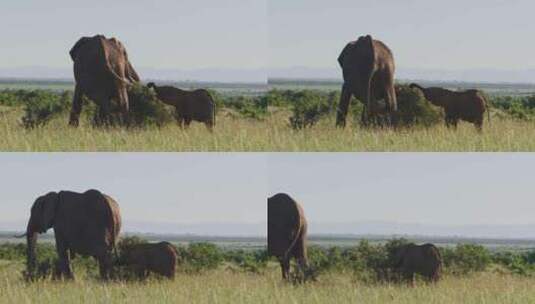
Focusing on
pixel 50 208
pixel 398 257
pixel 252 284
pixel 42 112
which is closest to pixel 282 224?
pixel 252 284

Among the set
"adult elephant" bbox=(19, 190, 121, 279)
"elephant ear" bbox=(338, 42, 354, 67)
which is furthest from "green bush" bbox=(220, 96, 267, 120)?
"adult elephant" bbox=(19, 190, 121, 279)

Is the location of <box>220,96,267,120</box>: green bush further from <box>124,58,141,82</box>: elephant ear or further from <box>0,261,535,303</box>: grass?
<box>0,261,535,303</box>: grass

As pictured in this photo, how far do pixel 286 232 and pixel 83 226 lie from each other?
124 inches

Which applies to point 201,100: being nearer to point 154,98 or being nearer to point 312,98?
point 154,98

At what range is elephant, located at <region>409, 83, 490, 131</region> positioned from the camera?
70.9 feet

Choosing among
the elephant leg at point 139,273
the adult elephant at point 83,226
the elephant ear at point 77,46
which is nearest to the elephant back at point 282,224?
the elephant leg at point 139,273

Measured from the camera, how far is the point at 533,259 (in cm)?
3238

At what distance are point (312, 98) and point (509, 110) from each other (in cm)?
478

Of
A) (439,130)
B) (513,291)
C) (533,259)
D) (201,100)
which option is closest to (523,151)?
(439,130)

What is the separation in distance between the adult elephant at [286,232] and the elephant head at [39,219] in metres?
3.40

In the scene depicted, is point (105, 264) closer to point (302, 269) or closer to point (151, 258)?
point (151, 258)

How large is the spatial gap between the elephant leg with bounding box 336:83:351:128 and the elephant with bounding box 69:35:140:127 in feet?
10.6

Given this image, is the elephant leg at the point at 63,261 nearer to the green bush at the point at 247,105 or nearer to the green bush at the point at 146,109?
the green bush at the point at 146,109

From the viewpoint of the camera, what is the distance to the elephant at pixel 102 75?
2044 cm
